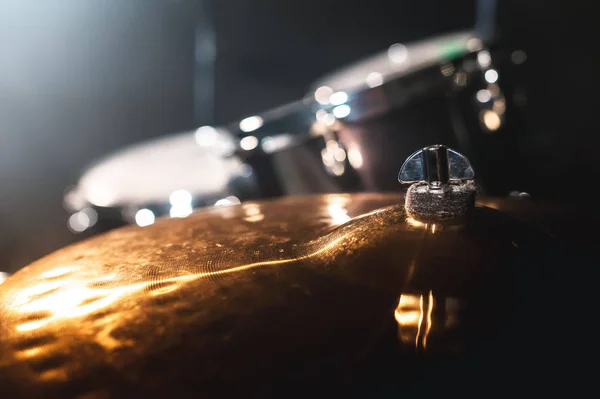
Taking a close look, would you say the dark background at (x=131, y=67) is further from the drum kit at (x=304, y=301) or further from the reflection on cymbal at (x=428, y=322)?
the reflection on cymbal at (x=428, y=322)

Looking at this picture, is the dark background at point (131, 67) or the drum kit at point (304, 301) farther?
the dark background at point (131, 67)

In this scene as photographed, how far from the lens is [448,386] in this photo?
29cm

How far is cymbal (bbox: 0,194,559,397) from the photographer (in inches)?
12.0

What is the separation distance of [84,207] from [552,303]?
127 centimetres

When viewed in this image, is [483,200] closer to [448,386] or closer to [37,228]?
[448,386]

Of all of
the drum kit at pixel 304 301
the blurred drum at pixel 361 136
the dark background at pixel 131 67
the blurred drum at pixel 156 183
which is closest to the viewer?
the drum kit at pixel 304 301

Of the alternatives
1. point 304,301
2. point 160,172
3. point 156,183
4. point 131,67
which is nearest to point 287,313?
point 304,301

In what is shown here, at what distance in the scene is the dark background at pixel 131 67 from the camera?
2.56 metres

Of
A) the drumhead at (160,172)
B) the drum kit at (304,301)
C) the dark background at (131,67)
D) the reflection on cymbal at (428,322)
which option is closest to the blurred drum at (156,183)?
the drumhead at (160,172)

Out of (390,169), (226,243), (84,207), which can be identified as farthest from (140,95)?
(226,243)

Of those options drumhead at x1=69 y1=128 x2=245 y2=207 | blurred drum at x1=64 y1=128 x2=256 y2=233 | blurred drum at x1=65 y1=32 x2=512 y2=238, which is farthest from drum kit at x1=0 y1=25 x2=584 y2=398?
drumhead at x1=69 y1=128 x2=245 y2=207

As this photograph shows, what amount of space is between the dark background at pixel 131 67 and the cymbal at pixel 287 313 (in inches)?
87.6

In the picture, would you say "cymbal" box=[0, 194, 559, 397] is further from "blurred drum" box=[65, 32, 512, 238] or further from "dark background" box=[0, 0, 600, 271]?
"dark background" box=[0, 0, 600, 271]

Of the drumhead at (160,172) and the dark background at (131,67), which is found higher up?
the dark background at (131,67)
